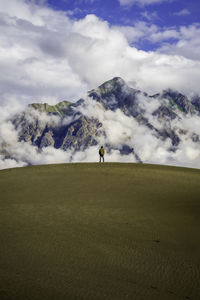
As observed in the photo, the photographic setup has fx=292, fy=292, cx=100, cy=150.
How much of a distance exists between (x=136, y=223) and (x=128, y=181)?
1074cm

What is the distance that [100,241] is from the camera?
11203 millimetres

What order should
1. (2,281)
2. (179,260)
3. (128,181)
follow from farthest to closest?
(128,181) → (179,260) → (2,281)

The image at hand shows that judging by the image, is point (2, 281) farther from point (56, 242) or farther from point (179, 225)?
point (179, 225)

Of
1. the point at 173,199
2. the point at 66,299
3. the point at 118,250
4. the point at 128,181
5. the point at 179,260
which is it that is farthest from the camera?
the point at 128,181

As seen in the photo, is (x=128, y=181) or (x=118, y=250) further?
(x=128, y=181)

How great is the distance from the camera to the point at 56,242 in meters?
10.8

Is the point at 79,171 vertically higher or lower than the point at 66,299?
higher

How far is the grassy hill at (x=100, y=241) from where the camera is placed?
744cm

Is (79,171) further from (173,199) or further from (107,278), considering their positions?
(107,278)

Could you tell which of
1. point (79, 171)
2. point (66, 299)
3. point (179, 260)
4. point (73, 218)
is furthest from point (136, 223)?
point (79, 171)

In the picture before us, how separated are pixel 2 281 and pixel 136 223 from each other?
7993 mm

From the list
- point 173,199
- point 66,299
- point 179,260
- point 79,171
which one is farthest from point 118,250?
point 79,171

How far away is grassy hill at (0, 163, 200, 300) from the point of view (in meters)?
7.44

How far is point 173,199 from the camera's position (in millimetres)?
19125
